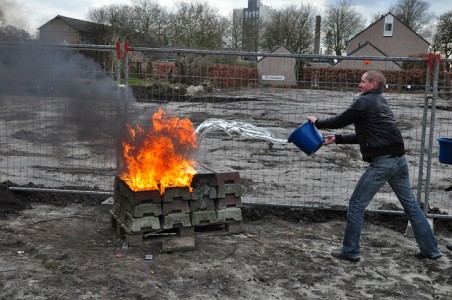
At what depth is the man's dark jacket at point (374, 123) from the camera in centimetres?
478

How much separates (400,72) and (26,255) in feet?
22.5

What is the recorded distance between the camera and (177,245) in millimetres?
5066

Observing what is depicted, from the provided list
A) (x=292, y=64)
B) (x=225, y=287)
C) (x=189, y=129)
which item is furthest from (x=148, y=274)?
(x=292, y=64)

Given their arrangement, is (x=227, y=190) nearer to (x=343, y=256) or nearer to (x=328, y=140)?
(x=328, y=140)

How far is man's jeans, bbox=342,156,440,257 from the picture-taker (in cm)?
486

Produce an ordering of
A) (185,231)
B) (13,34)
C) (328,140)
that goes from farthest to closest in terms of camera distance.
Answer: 1. (13,34)
2. (185,231)
3. (328,140)

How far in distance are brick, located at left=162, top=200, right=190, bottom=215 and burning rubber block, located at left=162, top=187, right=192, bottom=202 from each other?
0.16 feet

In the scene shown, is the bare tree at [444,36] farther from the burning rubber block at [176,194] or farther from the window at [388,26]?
the burning rubber block at [176,194]

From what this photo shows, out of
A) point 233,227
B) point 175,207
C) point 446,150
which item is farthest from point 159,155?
point 446,150

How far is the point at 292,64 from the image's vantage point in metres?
8.71

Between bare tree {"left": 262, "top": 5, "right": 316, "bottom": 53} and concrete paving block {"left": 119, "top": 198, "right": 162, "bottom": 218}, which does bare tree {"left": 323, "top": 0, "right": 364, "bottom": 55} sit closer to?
bare tree {"left": 262, "top": 5, "right": 316, "bottom": 53}

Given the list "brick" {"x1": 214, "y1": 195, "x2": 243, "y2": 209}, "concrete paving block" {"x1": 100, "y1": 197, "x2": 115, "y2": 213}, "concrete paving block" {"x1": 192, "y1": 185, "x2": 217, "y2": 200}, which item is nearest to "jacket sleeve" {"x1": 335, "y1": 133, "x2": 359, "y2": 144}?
"brick" {"x1": 214, "y1": 195, "x2": 243, "y2": 209}

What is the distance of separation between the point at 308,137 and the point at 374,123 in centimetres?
74

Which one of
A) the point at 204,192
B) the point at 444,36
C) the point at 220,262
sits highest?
the point at 444,36
